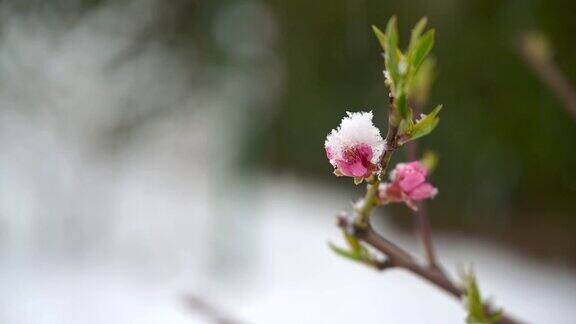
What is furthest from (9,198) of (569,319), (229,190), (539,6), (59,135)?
(539,6)

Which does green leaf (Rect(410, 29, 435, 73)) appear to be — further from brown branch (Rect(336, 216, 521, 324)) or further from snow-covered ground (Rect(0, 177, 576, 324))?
snow-covered ground (Rect(0, 177, 576, 324))

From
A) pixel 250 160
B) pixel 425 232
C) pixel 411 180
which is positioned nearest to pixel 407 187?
pixel 411 180

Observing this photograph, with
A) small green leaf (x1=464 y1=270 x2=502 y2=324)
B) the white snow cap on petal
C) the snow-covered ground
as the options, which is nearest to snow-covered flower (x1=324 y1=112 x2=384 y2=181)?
the white snow cap on petal

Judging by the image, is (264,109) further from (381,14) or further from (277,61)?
(381,14)

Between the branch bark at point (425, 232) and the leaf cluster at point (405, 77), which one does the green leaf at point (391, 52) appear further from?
the branch bark at point (425, 232)

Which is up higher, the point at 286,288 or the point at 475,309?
the point at 286,288

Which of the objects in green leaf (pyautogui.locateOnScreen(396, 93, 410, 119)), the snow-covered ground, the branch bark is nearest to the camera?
green leaf (pyautogui.locateOnScreen(396, 93, 410, 119))

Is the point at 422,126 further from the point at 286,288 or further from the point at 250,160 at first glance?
the point at 250,160
